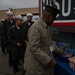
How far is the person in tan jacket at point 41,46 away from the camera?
108 inches

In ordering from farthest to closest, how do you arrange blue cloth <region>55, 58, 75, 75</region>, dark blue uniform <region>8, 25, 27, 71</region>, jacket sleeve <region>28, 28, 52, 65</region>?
dark blue uniform <region>8, 25, 27, 71</region> → blue cloth <region>55, 58, 75, 75</region> → jacket sleeve <region>28, 28, 52, 65</region>

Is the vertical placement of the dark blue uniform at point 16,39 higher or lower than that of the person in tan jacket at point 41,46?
lower

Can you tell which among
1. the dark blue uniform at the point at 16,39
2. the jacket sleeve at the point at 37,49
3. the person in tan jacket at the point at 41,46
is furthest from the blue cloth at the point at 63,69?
the dark blue uniform at the point at 16,39

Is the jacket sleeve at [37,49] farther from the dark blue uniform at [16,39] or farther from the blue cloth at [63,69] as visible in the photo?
the dark blue uniform at [16,39]

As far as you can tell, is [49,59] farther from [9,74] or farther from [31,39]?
[9,74]

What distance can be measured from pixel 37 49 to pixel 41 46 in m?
0.13

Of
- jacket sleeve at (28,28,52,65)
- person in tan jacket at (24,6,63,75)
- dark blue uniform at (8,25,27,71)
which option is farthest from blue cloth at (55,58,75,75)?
dark blue uniform at (8,25,27,71)

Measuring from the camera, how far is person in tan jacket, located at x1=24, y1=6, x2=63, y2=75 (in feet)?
9.03

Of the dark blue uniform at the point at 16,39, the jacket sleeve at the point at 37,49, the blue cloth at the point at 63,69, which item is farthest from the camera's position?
the dark blue uniform at the point at 16,39

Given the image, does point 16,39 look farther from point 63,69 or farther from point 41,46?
point 41,46

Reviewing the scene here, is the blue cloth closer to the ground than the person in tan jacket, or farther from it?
closer to the ground

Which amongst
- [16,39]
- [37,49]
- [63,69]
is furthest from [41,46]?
[16,39]

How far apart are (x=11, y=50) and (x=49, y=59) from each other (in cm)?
343

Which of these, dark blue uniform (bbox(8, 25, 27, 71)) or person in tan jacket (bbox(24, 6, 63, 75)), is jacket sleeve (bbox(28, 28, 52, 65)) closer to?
person in tan jacket (bbox(24, 6, 63, 75))
